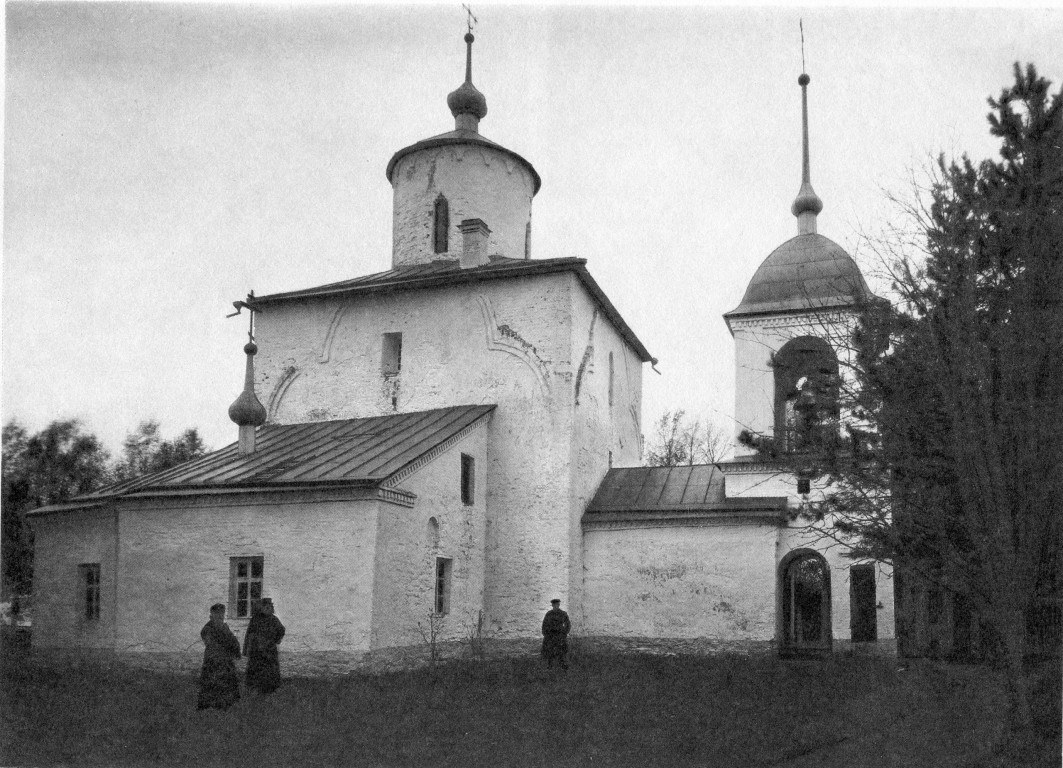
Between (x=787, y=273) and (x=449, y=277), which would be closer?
(x=787, y=273)

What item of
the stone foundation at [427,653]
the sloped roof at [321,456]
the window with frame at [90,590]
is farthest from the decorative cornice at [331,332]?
the stone foundation at [427,653]

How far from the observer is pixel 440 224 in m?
20.2

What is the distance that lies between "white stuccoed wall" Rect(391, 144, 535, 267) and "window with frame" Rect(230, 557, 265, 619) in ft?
27.7

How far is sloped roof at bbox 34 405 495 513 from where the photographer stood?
13531 mm

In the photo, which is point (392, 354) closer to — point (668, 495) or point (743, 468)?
point (668, 495)

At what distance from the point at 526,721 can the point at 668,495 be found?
7984mm

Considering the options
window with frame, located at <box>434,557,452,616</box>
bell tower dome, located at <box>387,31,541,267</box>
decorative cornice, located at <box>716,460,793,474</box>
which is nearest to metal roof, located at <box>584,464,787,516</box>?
decorative cornice, located at <box>716,460,793,474</box>

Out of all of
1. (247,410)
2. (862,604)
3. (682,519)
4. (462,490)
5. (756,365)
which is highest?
(756,365)

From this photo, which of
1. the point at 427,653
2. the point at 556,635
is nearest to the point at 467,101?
the point at 556,635

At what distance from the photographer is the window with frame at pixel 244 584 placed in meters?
13.4

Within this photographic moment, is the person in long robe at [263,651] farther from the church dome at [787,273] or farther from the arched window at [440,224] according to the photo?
the arched window at [440,224]

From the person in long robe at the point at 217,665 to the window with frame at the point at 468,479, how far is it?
5554 mm

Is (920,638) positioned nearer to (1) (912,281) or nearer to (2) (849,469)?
(2) (849,469)

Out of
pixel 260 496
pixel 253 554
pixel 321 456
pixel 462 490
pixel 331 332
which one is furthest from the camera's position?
pixel 331 332
